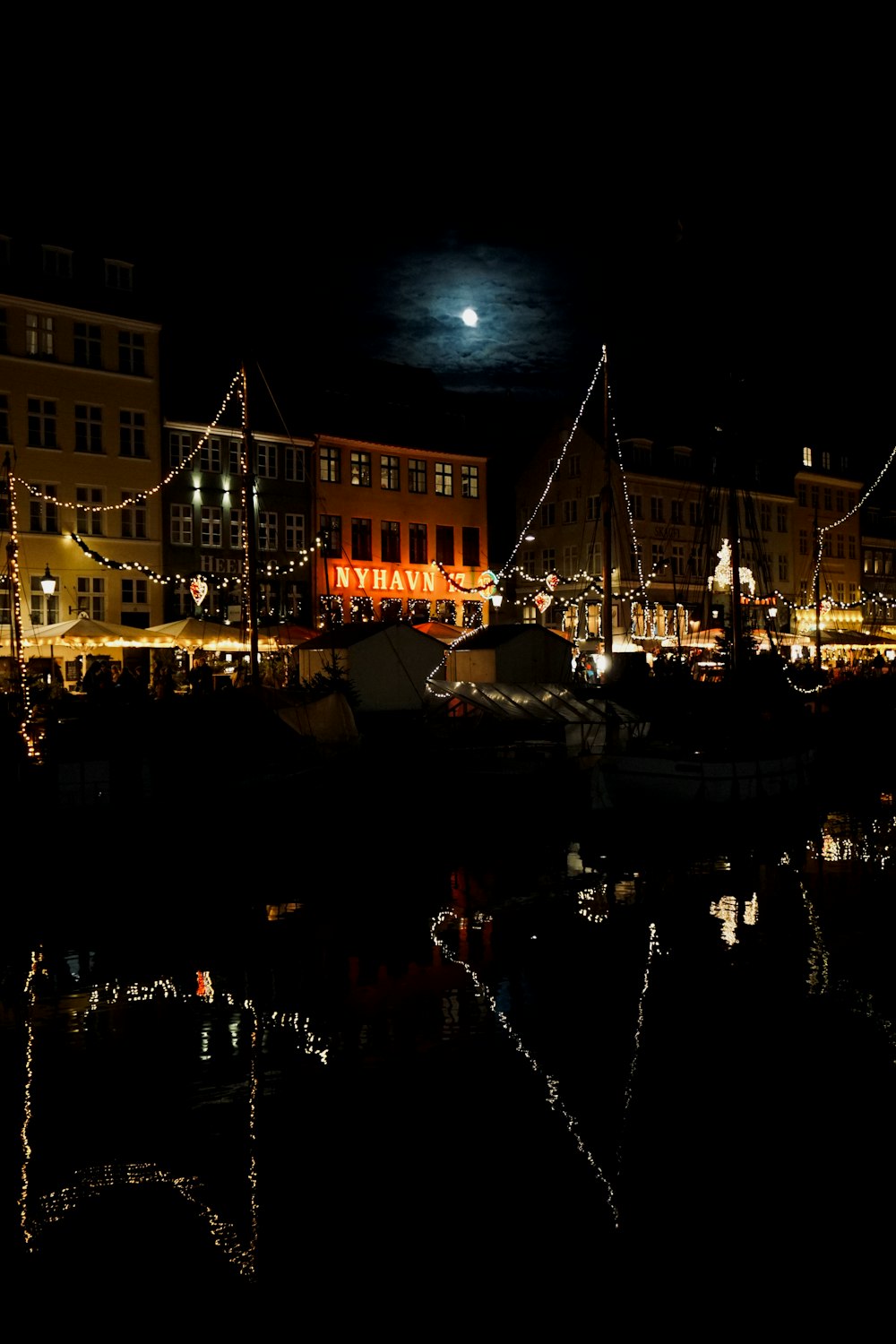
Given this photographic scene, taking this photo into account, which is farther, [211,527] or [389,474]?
[389,474]

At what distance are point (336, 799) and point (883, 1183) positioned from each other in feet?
47.6

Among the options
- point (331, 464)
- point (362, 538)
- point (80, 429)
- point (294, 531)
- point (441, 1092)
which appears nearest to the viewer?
point (441, 1092)

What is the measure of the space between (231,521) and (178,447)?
364 centimetres

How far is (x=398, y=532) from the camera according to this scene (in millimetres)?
53469

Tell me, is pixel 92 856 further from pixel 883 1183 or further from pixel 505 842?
pixel 883 1183

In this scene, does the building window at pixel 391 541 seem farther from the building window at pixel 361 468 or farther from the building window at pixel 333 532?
the building window at pixel 333 532

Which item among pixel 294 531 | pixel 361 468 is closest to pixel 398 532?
pixel 361 468

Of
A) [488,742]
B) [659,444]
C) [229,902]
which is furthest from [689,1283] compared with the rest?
[659,444]

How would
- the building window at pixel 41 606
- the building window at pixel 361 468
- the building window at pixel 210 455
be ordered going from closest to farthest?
the building window at pixel 41 606, the building window at pixel 210 455, the building window at pixel 361 468

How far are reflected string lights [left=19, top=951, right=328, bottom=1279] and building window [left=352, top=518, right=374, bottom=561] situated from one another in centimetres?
4153

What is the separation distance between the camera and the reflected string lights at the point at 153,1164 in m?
6.31

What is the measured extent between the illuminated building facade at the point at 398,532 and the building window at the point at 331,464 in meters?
0.04

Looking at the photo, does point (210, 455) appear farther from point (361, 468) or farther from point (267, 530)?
point (361, 468)

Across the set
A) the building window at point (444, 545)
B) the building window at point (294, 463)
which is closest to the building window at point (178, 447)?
the building window at point (294, 463)
